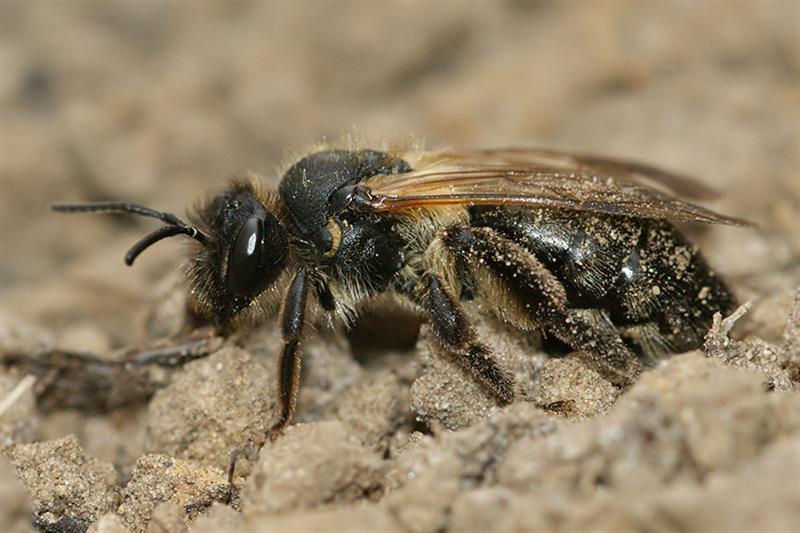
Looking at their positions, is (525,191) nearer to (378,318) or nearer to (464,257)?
(464,257)

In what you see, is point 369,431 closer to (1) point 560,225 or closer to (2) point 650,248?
(1) point 560,225

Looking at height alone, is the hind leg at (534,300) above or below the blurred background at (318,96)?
below

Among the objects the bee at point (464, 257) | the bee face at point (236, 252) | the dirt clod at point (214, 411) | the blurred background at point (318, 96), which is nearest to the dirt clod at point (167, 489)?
the dirt clod at point (214, 411)

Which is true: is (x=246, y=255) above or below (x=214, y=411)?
above

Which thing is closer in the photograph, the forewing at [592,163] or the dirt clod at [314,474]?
the dirt clod at [314,474]

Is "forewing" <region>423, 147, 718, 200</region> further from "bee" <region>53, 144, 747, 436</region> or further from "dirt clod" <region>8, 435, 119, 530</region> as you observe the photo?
"dirt clod" <region>8, 435, 119, 530</region>

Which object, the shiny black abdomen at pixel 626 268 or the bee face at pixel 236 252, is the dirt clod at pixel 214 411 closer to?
the bee face at pixel 236 252


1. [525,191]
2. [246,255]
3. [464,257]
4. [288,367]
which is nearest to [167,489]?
[288,367]
